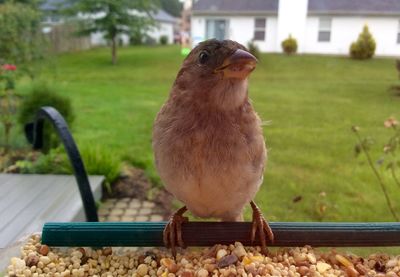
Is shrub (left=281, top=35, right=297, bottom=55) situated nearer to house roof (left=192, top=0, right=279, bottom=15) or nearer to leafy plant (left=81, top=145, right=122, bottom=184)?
house roof (left=192, top=0, right=279, bottom=15)

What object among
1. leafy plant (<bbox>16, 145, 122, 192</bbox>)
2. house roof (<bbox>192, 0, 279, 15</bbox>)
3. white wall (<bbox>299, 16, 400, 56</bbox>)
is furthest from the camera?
white wall (<bbox>299, 16, 400, 56</bbox>)

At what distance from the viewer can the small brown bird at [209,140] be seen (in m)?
1.52

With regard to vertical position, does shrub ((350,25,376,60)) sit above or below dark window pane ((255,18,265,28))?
below

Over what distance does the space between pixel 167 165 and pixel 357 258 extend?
73 cm

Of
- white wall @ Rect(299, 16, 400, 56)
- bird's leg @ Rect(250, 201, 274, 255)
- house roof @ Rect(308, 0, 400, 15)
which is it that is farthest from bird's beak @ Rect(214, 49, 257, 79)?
white wall @ Rect(299, 16, 400, 56)

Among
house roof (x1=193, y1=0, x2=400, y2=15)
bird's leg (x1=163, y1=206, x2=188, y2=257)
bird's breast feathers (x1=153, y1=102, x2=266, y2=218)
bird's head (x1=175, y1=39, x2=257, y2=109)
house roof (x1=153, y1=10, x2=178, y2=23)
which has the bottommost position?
bird's leg (x1=163, y1=206, x2=188, y2=257)

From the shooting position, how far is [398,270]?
1.44 m

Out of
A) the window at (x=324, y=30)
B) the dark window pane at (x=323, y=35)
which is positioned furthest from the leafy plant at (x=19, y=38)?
the dark window pane at (x=323, y=35)

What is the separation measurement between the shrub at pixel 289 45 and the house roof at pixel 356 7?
1465 millimetres

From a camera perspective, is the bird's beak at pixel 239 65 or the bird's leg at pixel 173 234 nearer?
the bird's beak at pixel 239 65

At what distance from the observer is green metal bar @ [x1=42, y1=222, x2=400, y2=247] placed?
144 cm

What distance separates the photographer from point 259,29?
17703mm

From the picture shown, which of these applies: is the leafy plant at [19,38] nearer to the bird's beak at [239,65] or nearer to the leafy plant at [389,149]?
the leafy plant at [389,149]

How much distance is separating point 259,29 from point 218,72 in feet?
55.4
